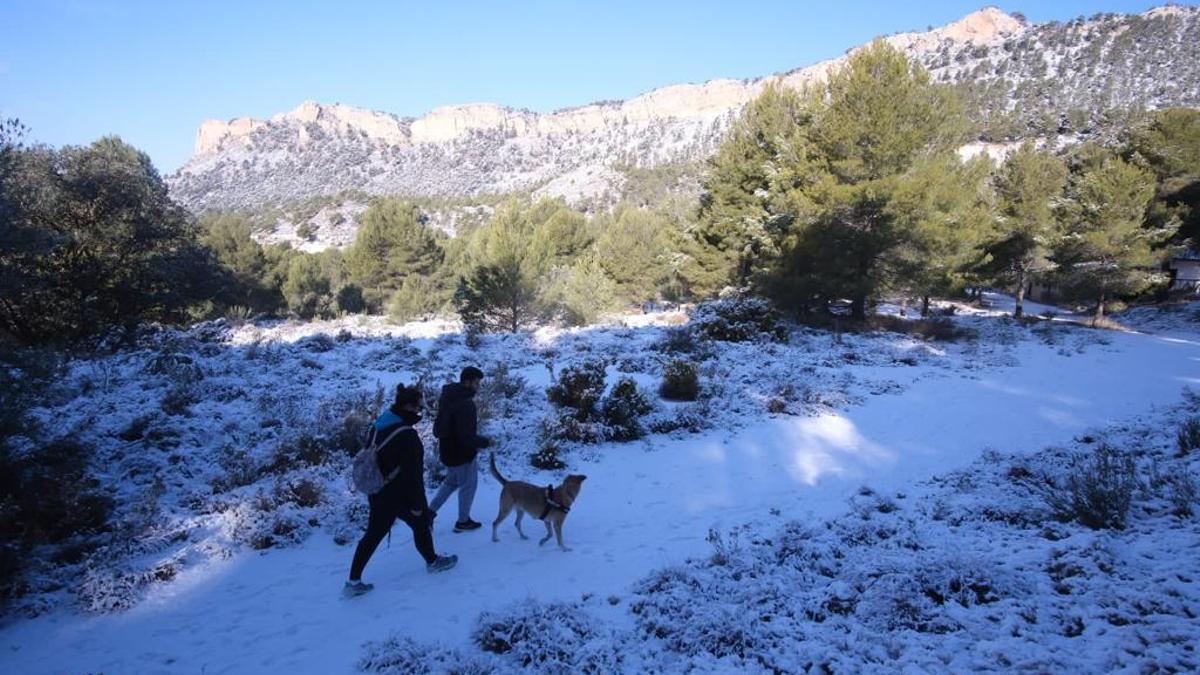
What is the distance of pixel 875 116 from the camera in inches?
738

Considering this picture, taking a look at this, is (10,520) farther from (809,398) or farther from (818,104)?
(818,104)

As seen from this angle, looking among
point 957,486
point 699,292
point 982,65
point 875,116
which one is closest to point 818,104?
point 875,116

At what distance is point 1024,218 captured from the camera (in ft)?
86.9

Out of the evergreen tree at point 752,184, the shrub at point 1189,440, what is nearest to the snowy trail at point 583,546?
the shrub at point 1189,440

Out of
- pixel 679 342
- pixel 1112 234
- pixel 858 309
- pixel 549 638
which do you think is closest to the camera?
pixel 549 638

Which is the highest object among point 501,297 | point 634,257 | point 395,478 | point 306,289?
point 634,257

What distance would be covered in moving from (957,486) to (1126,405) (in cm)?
716

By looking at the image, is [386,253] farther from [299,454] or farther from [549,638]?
[549,638]

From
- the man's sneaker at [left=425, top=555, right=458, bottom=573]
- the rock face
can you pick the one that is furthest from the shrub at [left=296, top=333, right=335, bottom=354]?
the rock face

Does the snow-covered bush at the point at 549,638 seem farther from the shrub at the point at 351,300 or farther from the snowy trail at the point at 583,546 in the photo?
the shrub at the point at 351,300

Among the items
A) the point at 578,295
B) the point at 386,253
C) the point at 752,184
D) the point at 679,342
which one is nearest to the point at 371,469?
the point at 679,342

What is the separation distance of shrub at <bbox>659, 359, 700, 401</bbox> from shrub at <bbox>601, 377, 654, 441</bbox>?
3.58ft

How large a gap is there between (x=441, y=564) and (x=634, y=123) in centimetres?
16170

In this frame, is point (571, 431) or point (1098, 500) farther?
point (571, 431)
